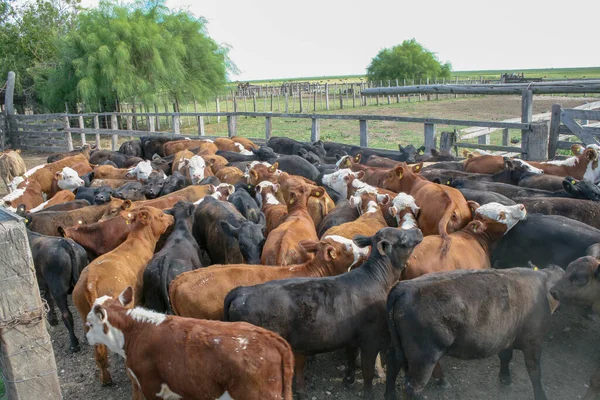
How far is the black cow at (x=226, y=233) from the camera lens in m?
5.94

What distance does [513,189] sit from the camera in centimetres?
704

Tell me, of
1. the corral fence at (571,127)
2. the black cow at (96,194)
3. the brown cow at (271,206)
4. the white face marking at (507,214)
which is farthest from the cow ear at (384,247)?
the corral fence at (571,127)

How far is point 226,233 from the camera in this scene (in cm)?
616

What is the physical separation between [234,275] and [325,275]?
92 cm

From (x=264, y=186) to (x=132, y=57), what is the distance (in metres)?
23.3

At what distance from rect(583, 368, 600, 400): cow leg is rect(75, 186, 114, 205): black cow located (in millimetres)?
7038

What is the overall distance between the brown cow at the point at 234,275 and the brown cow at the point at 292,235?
1.10 feet

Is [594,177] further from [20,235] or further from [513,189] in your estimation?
[20,235]

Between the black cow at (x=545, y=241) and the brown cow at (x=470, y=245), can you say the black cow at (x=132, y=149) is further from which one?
the black cow at (x=545, y=241)

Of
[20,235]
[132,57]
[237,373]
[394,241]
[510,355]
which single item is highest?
[132,57]

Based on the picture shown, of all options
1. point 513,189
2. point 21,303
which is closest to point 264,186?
point 513,189

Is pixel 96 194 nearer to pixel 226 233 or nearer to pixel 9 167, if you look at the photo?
pixel 226 233

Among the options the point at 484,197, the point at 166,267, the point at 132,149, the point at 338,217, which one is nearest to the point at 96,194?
the point at 166,267

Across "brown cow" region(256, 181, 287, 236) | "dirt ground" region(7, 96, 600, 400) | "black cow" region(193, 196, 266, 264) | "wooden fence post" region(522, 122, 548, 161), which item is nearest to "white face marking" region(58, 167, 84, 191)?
"black cow" region(193, 196, 266, 264)
